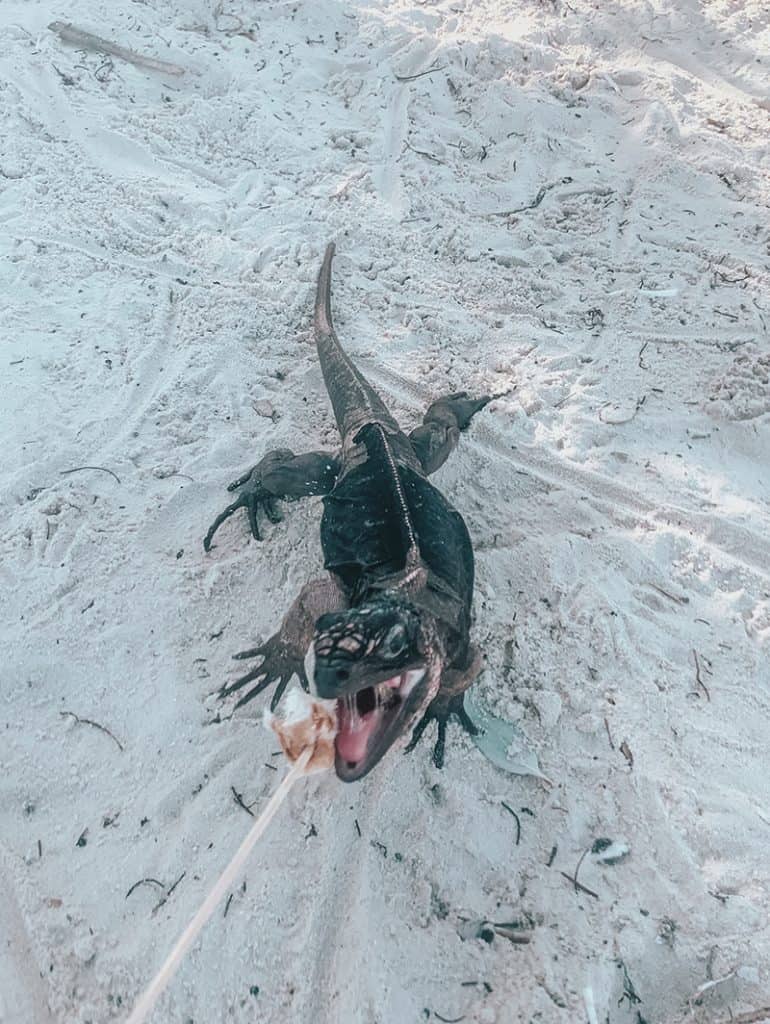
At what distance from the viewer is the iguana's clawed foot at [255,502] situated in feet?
13.6

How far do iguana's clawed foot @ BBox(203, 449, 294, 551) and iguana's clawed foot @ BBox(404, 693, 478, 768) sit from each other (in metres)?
1.55

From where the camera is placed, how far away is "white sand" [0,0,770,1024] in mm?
2779

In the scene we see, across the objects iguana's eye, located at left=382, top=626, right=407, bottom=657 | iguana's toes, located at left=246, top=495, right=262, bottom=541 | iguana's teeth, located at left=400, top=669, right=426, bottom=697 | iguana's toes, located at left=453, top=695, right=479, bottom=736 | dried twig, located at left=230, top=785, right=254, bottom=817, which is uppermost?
iguana's eye, located at left=382, top=626, right=407, bottom=657

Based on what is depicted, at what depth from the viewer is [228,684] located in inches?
140

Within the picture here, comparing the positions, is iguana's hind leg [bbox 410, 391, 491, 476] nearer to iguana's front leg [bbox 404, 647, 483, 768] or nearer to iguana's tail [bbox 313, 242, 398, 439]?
iguana's tail [bbox 313, 242, 398, 439]

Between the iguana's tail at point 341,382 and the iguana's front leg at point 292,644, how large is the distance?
1.34 m

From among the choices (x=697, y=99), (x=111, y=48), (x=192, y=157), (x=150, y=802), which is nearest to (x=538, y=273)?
(x=697, y=99)

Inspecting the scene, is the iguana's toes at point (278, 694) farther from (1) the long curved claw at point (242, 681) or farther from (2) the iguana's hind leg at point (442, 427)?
(2) the iguana's hind leg at point (442, 427)

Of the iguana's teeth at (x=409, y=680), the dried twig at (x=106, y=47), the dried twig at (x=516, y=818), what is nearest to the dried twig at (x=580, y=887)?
the dried twig at (x=516, y=818)

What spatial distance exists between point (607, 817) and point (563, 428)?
2.72 meters

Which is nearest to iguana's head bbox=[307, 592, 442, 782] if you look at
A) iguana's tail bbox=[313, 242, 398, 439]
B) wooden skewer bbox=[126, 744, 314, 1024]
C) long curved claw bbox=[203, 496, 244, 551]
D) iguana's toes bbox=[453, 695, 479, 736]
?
wooden skewer bbox=[126, 744, 314, 1024]

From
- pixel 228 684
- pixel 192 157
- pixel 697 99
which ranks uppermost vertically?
pixel 697 99

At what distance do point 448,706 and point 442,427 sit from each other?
200 centimetres

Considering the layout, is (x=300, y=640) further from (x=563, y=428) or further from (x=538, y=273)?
(x=538, y=273)
